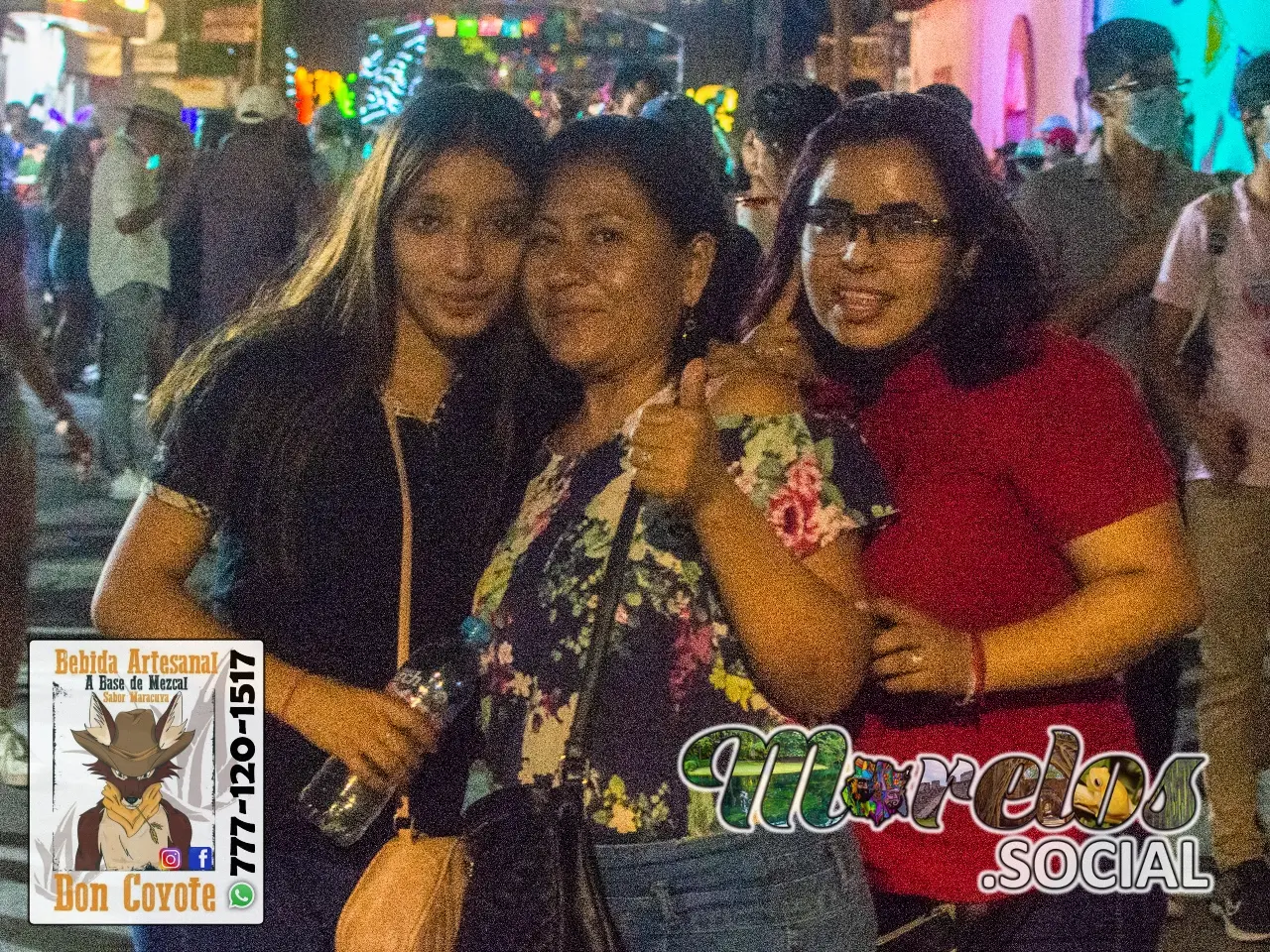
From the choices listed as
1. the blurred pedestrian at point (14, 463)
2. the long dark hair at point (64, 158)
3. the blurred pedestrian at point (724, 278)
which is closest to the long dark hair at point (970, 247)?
the blurred pedestrian at point (724, 278)

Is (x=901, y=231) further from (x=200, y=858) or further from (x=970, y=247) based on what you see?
(x=200, y=858)

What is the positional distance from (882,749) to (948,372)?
0.47 m

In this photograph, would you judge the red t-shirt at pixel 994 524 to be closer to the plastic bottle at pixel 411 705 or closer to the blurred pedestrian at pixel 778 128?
the plastic bottle at pixel 411 705

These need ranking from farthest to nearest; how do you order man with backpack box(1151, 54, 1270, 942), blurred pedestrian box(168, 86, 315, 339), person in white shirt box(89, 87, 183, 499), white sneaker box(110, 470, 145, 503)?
white sneaker box(110, 470, 145, 503) → person in white shirt box(89, 87, 183, 499) → blurred pedestrian box(168, 86, 315, 339) → man with backpack box(1151, 54, 1270, 942)

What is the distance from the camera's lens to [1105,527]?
1741mm

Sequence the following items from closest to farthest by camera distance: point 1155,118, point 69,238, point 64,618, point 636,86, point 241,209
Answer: point 1155,118
point 64,618
point 636,86
point 241,209
point 69,238

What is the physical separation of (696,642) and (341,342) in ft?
2.24

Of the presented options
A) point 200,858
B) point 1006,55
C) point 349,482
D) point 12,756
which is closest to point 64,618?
point 12,756

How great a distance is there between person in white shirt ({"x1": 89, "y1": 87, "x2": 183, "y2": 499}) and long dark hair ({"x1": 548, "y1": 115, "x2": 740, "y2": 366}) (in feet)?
20.1

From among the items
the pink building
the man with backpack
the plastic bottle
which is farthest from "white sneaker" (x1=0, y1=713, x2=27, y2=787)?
the pink building

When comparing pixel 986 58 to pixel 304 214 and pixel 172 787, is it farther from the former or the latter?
pixel 172 787

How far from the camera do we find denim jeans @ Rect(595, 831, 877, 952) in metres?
1.62

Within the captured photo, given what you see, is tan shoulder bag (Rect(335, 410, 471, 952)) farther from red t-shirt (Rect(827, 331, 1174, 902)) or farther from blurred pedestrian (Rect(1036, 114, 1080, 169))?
blurred pedestrian (Rect(1036, 114, 1080, 169))

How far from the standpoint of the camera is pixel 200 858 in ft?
6.59
